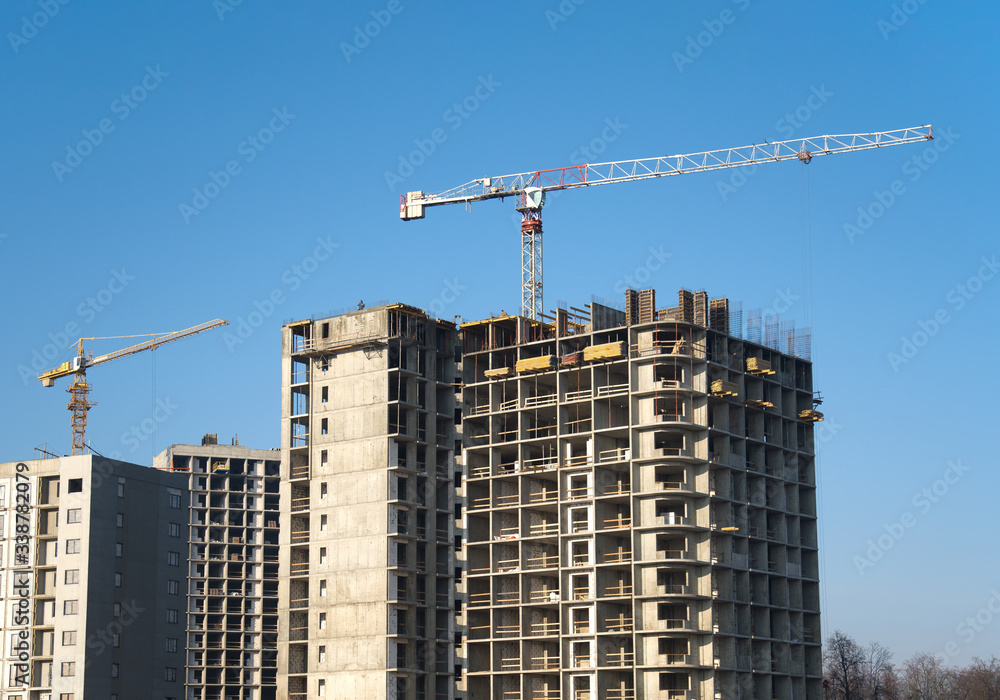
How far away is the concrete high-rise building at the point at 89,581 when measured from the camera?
488 feet

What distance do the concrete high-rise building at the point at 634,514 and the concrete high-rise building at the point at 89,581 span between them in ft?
139

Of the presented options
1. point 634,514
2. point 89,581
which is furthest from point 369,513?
point 89,581

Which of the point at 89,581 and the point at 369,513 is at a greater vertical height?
the point at 369,513

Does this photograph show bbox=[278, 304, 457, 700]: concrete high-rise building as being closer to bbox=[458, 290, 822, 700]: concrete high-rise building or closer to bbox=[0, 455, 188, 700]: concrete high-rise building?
bbox=[458, 290, 822, 700]: concrete high-rise building

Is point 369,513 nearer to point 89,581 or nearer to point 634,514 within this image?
point 634,514

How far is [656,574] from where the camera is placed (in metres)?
121

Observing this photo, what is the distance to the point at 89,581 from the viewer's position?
149000mm

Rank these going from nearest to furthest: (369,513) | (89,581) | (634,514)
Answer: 1. (634,514)
2. (369,513)
3. (89,581)

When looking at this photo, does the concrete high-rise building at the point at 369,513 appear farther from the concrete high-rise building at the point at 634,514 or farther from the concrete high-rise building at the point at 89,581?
the concrete high-rise building at the point at 89,581

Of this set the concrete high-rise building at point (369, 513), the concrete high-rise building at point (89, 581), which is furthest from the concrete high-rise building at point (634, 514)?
the concrete high-rise building at point (89, 581)

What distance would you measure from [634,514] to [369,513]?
82.1 feet

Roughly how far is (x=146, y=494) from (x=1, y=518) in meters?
16.3

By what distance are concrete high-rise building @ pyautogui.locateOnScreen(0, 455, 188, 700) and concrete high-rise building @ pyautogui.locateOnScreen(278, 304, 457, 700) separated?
26.6 metres

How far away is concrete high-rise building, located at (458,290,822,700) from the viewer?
121625 mm
